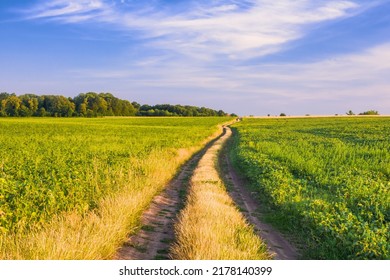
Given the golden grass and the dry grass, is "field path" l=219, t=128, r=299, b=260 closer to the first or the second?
the golden grass

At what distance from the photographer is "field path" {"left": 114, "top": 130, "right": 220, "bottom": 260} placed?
7758 mm

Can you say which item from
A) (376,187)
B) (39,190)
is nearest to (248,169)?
(376,187)

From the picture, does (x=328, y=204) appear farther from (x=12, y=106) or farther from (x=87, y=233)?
(x=12, y=106)

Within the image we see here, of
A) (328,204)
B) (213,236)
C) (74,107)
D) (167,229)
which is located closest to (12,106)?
(74,107)

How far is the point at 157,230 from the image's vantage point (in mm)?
9344

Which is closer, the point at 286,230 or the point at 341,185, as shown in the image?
the point at 286,230

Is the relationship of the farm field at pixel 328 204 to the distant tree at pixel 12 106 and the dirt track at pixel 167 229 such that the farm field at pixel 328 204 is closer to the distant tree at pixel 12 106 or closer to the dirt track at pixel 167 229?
the dirt track at pixel 167 229

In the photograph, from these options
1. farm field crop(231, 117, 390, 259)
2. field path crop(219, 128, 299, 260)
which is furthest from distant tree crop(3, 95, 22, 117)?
farm field crop(231, 117, 390, 259)

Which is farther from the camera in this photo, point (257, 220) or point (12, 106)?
point (12, 106)

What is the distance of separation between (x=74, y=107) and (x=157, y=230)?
12956cm

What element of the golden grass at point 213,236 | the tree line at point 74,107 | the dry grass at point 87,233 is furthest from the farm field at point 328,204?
the tree line at point 74,107

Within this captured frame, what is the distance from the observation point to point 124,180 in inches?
491

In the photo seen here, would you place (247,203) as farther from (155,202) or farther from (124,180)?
(124,180)

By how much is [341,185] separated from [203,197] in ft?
17.6
